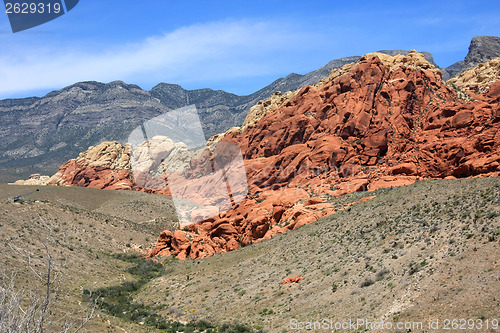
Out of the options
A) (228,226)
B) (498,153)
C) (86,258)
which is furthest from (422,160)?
(86,258)

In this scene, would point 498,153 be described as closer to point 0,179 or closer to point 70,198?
point 70,198

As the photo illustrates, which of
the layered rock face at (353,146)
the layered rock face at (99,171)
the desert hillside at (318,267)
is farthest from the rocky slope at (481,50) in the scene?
the desert hillside at (318,267)

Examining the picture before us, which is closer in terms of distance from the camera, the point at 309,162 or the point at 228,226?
the point at 228,226

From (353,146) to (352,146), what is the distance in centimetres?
22

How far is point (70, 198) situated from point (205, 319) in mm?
60648

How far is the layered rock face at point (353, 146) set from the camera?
45.2 metres

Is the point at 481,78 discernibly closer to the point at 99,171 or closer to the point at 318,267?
the point at 318,267

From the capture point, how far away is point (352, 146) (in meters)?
54.5

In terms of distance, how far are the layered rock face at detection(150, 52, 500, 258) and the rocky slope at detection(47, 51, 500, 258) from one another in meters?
0.13

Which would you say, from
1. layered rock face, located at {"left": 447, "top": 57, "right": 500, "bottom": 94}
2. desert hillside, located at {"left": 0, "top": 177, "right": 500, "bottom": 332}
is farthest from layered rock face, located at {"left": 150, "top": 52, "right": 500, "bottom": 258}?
desert hillside, located at {"left": 0, "top": 177, "right": 500, "bottom": 332}

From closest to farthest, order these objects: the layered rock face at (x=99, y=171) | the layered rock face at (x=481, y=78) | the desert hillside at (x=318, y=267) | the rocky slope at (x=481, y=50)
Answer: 1. the desert hillside at (x=318, y=267)
2. the layered rock face at (x=481, y=78)
3. the layered rock face at (x=99, y=171)
4. the rocky slope at (x=481, y=50)

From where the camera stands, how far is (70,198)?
76.9m

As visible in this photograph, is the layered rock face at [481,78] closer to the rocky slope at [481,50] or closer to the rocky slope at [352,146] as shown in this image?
the rocky slope at [352,146]

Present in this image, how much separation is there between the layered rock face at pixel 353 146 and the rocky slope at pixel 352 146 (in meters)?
0.13
